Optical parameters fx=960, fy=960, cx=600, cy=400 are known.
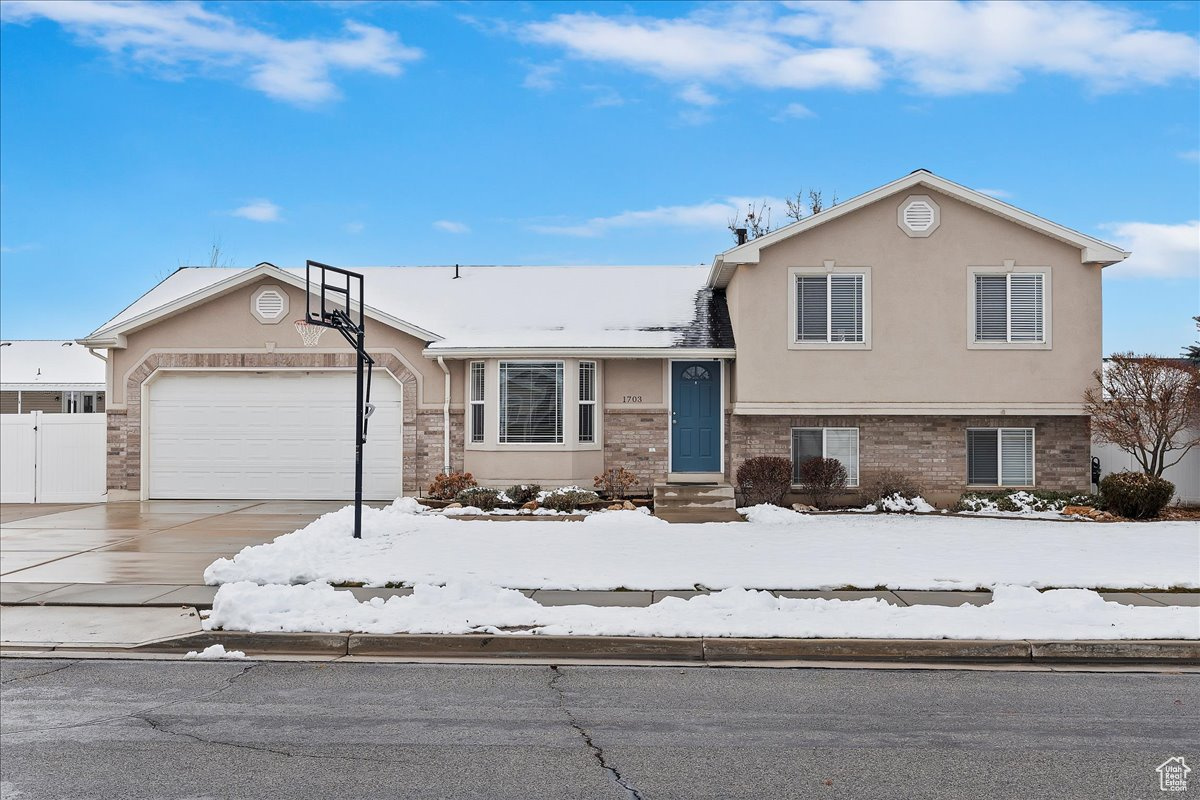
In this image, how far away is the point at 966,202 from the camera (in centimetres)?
1720

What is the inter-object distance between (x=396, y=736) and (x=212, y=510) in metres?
13.0

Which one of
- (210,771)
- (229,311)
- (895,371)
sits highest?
(229,311)

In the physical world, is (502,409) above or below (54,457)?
above

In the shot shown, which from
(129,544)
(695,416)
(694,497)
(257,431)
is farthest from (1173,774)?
(257,431)

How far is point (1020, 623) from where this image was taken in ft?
27.6

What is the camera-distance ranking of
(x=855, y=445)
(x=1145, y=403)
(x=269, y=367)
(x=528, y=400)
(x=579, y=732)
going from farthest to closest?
(x=269, y=367) < (x=528, y=400) < (x=855, y=445) < (x=1145, y=403) < (x=579, y=732)

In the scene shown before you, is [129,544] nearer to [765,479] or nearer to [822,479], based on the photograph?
[765,479]

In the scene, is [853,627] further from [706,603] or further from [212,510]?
[212,510]

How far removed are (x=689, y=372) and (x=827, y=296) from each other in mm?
3076

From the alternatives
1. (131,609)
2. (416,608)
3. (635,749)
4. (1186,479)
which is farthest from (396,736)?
(1186,479)

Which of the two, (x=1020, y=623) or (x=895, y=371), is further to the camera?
(x=895, y=371)

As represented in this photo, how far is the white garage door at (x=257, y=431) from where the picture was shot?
752 inches

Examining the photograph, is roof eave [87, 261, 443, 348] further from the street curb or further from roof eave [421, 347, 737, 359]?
the street curb

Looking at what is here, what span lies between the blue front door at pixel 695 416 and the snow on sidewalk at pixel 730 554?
121 inches
